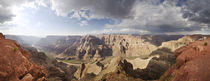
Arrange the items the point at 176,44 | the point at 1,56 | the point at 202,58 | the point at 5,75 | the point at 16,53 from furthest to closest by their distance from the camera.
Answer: the point at 176,44 → the point at 16,53 → the point at 202,58 → the point at 1,56 → the point at 5,75

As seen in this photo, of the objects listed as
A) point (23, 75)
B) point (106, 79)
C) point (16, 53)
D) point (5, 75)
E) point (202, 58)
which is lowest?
point (106, 79)

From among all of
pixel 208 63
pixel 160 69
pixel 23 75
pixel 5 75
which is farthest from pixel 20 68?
pixel 160 69

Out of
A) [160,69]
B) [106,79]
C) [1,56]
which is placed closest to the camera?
[1,56]

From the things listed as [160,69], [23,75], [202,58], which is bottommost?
[160,69]

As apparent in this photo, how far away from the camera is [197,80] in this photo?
1022cm

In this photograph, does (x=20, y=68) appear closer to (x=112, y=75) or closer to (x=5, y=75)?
(x=5, y=75)

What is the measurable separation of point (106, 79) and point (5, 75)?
2372 cm

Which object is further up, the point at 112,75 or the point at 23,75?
the point at 23,75

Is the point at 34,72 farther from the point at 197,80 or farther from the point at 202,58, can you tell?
the point at 202,58

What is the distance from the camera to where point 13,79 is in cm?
1077

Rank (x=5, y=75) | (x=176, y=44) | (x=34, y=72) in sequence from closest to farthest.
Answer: (x=5, y=75)
(x=34, y=72)
(x=176, y=44)

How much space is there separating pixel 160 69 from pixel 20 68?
2550 inches

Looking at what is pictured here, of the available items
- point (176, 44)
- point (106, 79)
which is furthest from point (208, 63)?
point (176, 44)

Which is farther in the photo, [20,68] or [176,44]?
[176,44]
